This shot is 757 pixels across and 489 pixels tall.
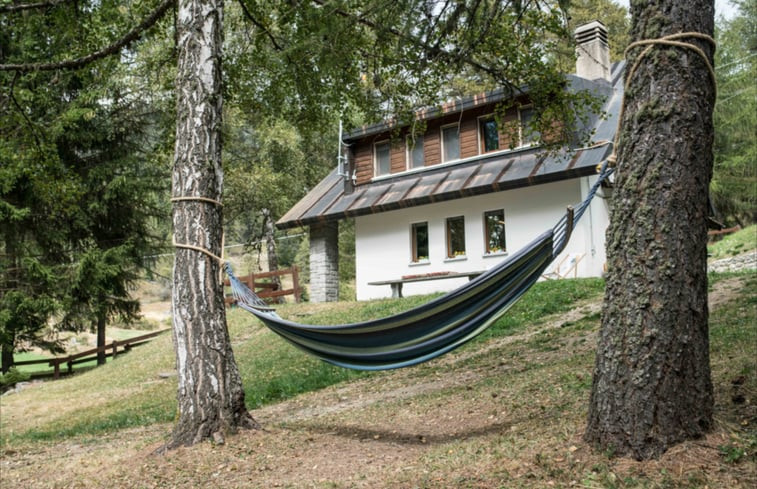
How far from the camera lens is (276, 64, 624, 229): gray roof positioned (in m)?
12.4

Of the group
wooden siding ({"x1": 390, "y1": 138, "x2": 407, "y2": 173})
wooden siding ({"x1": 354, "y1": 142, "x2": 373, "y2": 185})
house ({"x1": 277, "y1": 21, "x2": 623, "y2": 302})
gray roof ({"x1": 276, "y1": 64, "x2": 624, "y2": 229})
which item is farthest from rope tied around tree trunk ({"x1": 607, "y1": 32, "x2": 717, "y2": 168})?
wooden siding ({"x1": 354, "y1": 142, "x2": 373, "y2": 185})

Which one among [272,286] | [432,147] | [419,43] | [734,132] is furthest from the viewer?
[734,132]

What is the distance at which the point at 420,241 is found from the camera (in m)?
15.5

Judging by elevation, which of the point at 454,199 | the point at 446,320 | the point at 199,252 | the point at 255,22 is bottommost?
the point at 446,320

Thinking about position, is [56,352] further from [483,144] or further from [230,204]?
[483,144]

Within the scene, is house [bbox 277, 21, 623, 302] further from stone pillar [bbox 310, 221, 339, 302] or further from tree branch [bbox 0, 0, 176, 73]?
tree branch [bbox 0, 0, 176, 73]

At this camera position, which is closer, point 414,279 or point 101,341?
point 414,279

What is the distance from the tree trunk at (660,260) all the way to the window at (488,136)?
1165 centimetres

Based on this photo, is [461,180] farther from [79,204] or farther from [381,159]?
[79,204]

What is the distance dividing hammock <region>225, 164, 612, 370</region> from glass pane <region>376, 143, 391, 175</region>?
12.1 metres

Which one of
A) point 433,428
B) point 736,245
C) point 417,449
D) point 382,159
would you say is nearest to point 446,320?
point 417,449

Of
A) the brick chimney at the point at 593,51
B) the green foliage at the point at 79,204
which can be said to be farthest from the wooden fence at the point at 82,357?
the brick chimney at the point at 593,51

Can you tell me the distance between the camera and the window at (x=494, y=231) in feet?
46.3

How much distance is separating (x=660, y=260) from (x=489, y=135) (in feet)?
39.8
